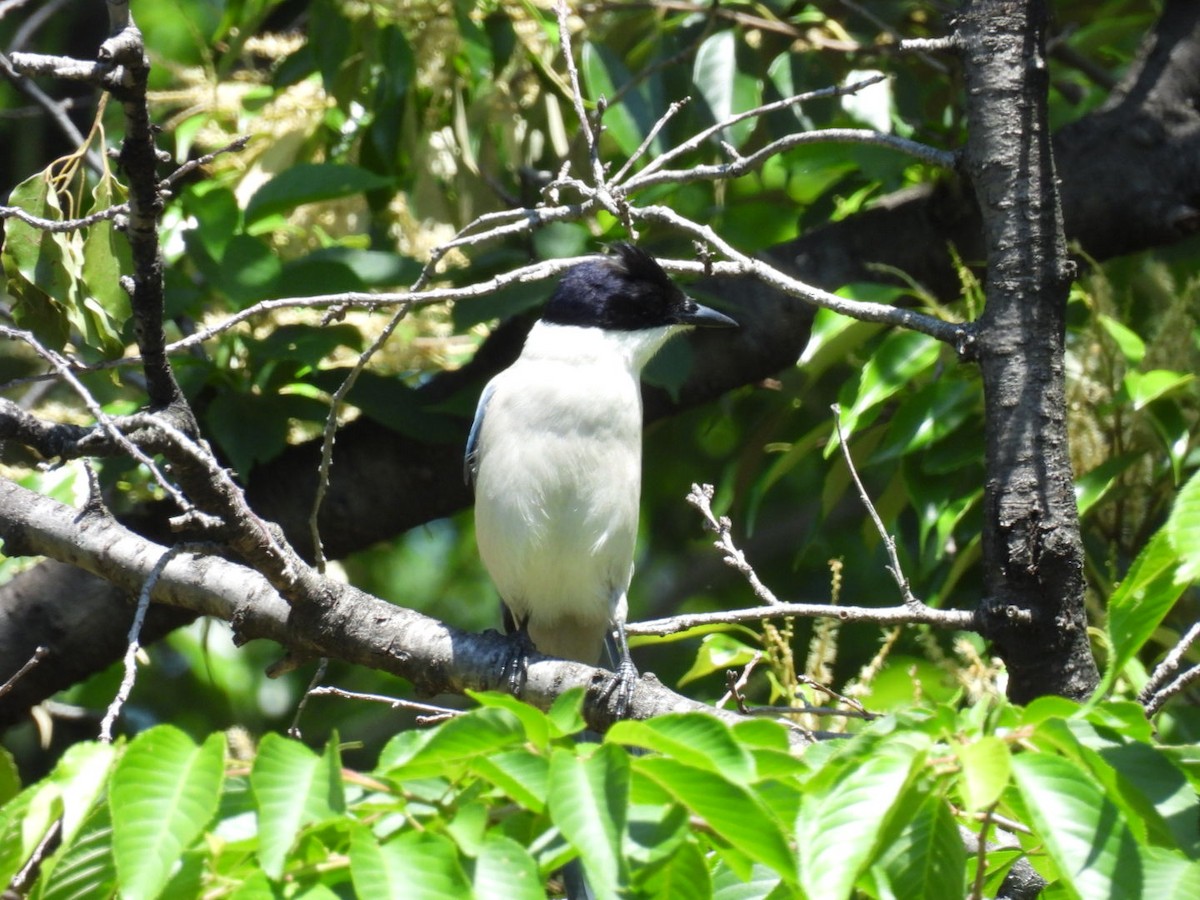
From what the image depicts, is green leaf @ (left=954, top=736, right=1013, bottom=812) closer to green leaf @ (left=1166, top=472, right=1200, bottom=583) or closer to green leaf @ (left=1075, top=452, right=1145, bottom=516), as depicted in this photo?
green leaf @ (left=1166, top=472, right=1200, bottom=583)

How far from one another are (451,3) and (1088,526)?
2.64 meters

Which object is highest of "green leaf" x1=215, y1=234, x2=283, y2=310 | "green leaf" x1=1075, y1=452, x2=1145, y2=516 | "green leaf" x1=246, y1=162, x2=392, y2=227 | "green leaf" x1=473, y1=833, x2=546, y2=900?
"green leaf" x1=473, y1=833, x2=546, y2=900

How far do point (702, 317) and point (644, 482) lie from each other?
174 cm

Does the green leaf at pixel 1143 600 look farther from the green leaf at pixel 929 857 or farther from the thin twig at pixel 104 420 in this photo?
the thin twig at pixel 104 420

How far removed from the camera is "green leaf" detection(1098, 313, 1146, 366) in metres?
3.62

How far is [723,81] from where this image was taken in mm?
Answer: 4332

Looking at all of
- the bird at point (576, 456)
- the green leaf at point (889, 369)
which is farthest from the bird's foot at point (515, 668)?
the green leaf at point (889, 369)

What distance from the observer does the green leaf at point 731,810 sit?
1501 mm

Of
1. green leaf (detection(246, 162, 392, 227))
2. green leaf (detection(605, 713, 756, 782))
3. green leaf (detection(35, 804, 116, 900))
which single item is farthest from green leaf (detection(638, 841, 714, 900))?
green leaf (detection(246, 162, 392, 227))

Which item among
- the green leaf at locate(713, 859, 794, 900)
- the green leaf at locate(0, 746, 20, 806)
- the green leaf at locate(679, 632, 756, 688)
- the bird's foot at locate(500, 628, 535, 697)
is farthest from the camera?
the green leaf at locate(679, 632, 756, 688)

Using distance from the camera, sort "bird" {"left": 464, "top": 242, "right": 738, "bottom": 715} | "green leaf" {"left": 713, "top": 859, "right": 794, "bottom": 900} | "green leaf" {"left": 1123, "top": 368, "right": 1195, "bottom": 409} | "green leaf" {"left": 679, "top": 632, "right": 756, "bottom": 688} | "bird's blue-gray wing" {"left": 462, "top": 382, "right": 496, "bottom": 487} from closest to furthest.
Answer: "green leaf" {"left": 713, "top": 859, "right": 794, "bottom": 900}, "green leaf" {"left": 1123, "top": 368, "right": 1195, "bottom": 409}, "green leaf" {"left": 679, "top": 632, "right": 756, "bottom": 688}, "bird" {"left": 464, "top": 242, "right": 738, "bottom": 715}, "bird's blue-gray wing" {"left": 462, "top": 382, "right": 496, "bottom": 487}

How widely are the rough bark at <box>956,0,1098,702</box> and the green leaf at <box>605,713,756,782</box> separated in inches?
48.6

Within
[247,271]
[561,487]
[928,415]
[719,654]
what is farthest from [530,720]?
[247,271]

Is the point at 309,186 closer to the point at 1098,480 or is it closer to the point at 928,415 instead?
the point at 928,415
